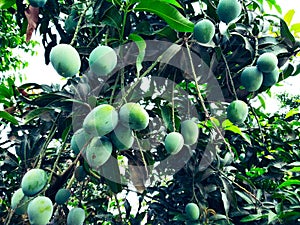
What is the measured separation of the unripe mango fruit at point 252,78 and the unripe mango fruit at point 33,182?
0.49m

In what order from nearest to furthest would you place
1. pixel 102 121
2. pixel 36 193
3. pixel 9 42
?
1. pixel 102 121
2. pixel 36 193
3. pixel 9 42

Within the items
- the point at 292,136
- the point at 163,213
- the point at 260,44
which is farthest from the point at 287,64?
the point at 163,213

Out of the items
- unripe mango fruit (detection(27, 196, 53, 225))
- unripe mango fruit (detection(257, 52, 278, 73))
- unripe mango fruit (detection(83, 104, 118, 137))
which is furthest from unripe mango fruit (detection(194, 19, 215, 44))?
unripe mango fruit (detection(27, 196, 53, 225))

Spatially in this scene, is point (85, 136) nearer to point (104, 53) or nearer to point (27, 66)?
point (104, 53)

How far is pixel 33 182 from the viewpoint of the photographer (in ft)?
2.47

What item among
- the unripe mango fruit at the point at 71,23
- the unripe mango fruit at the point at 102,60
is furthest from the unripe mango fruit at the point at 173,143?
the unripe mango fruit at the point at 71,23

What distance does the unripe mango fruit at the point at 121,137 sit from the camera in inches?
28.1

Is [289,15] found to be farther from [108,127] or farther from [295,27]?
[108,127]

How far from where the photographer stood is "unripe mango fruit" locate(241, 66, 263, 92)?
2.81 ft

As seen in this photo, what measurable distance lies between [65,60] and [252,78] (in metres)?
0.42

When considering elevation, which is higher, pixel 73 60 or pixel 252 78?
pixel 73 60

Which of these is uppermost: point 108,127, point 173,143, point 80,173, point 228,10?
point 228,10

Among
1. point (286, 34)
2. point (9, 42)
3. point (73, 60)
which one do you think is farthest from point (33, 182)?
point (9, 42)

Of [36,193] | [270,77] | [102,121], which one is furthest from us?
[270,77]
